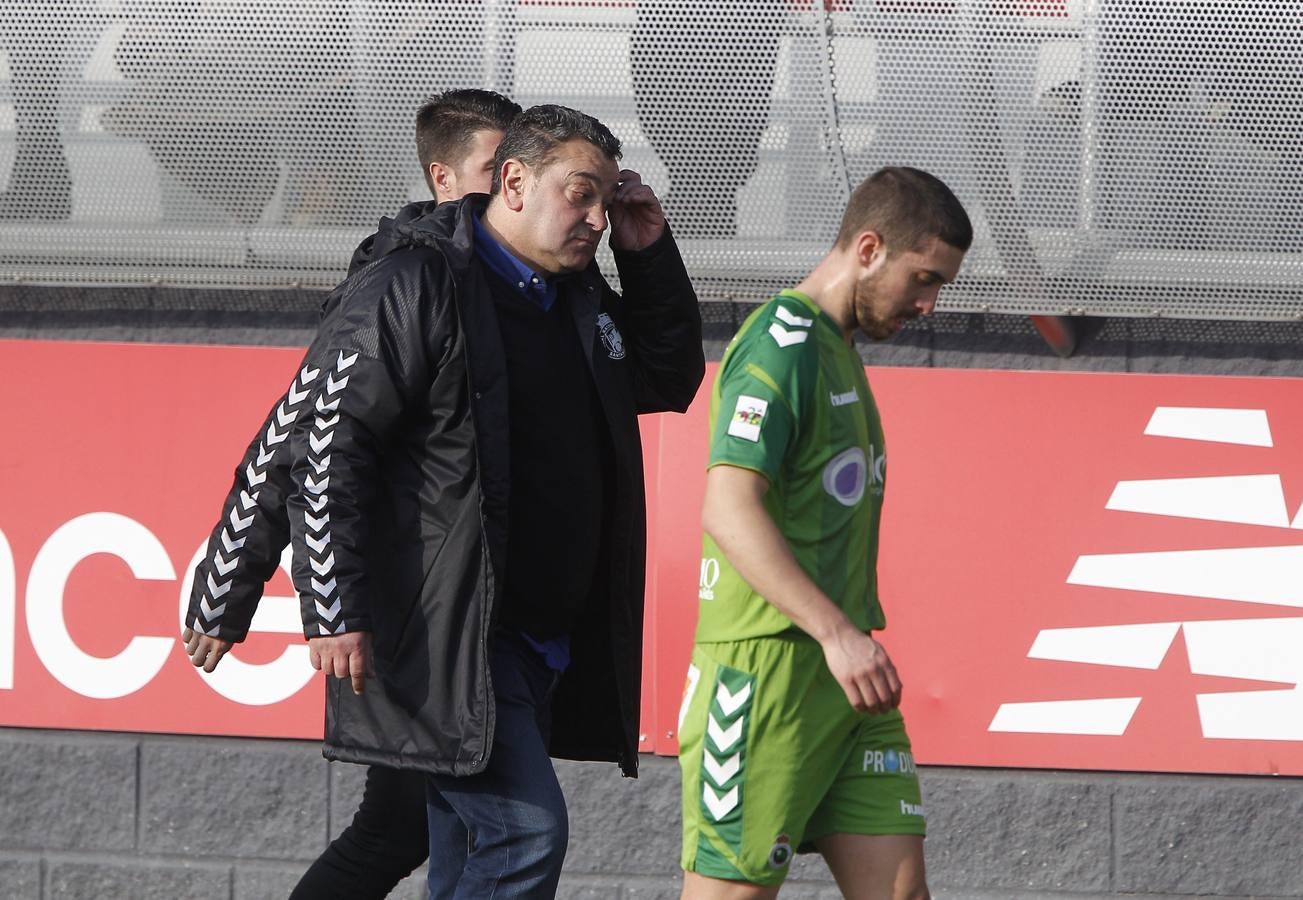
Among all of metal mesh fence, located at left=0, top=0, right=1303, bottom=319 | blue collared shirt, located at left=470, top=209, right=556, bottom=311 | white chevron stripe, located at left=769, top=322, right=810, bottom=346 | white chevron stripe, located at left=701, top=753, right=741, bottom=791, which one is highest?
metal mesh fence, located at left=0, top=0, right=1303, bottom=319

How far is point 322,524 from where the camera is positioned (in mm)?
2820

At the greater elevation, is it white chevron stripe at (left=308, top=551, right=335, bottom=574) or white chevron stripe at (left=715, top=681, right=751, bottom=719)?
white chevron stripe at (left=308, top=551, right=335, bottom=574)

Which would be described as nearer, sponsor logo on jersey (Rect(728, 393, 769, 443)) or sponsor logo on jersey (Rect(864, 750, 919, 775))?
sponsor logo on jersey (Rect(728, 393, 769, 443))

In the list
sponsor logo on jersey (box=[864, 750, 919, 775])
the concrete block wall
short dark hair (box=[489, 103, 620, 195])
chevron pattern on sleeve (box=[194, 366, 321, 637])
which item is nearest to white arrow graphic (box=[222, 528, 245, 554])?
chevron pattern on sleeve (box=[194, 366, 321, 637])

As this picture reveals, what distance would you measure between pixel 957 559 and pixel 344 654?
224 centimetres

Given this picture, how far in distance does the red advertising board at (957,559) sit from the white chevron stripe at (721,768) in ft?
5.38

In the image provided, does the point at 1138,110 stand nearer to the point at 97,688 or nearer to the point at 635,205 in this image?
the point at 635,205

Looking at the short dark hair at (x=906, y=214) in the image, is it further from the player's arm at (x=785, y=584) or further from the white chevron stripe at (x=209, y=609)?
the white chevron stripe at (x=209, y=609)

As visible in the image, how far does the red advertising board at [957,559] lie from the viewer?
14.9 feet

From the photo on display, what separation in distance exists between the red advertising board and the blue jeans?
A: 175 cm

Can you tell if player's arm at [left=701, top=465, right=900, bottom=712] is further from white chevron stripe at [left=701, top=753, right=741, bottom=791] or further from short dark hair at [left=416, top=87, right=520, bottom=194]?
short dark hair at [left=416, top=87, right=520, bottom=194]

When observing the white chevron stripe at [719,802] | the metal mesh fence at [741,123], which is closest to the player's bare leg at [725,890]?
the white chevron stripe at [719,802]

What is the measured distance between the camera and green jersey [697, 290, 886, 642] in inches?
118

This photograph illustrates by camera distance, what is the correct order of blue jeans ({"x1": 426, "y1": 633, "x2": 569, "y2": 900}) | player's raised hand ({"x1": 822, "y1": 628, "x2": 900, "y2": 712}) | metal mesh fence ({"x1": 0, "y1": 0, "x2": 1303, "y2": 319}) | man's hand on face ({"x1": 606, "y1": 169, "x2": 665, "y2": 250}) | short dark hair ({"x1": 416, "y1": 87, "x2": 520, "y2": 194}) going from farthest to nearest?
metal mesh fence ({"x1": 0, "y1": 0, "x2": 1303, "y2": 319}) → short dark hair ({"x1": 416, "y1": 87, "x2": 520, "y2": 194}) → man's hand on face ({"x1": 606, "y1": 169, "x2": 665, "y2": 250}) → blue jeans ({"x1": 426, "y1": 633, "x2": 569, "y2": 900}) → player's raised hand ({"x1": 822, "y1": 628, "x2": 900, "y2": 712})
